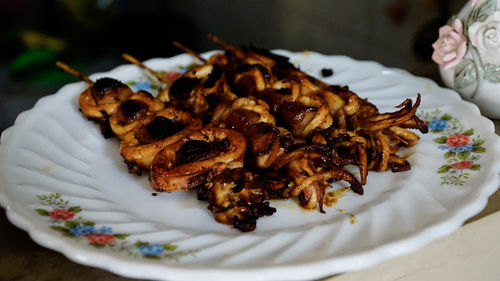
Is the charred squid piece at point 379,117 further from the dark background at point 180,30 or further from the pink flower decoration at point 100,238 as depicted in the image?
the dark background at point 180,30

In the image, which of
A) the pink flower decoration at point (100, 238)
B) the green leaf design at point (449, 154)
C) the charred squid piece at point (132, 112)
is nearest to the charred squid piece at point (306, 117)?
the green leaf design at point (449, 154)

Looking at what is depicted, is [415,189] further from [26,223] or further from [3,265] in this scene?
[3,265]

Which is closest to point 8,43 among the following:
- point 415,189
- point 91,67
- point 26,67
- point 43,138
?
point 26,67

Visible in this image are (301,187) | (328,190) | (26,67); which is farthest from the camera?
(26,67)

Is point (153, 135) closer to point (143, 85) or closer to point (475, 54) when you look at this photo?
point (143, 85)

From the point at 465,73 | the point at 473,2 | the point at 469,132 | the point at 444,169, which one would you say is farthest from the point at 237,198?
the point at 473,2

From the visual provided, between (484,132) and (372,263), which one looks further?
(484,132)
